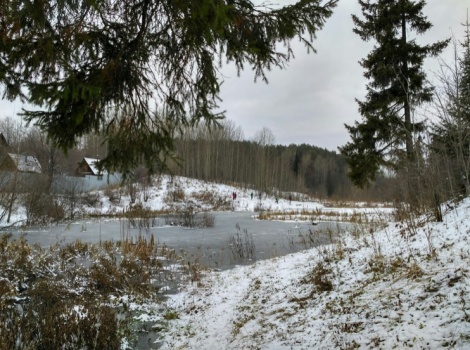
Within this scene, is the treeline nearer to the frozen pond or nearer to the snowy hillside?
the frozen pond

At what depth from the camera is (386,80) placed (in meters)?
12.0

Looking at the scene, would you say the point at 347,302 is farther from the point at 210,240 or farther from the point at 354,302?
the point at 210,240

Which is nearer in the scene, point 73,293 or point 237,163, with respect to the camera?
point 73,293

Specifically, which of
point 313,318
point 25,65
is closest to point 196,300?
point 313,318

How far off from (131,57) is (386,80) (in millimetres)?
11110

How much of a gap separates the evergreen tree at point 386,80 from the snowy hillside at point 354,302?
18.8ft

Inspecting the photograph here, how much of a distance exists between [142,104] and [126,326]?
11.0 ft

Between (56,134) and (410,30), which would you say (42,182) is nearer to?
(56,134)

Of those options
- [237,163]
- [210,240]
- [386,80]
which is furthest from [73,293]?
[237,163]

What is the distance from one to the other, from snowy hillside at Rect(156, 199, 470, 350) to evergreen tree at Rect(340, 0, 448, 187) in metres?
5.73

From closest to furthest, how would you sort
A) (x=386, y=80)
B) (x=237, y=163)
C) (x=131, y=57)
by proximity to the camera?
(x=131, y=57) < (x=386, y=80) < (x=237, y=163)

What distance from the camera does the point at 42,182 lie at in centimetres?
1848

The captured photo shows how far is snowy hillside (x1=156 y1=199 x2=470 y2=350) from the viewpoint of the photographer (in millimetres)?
2900

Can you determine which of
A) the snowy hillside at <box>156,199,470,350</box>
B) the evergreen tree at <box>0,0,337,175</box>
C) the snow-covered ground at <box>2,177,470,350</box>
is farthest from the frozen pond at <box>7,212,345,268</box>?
the evergreen tree at <box>0,0,337,175</box>
